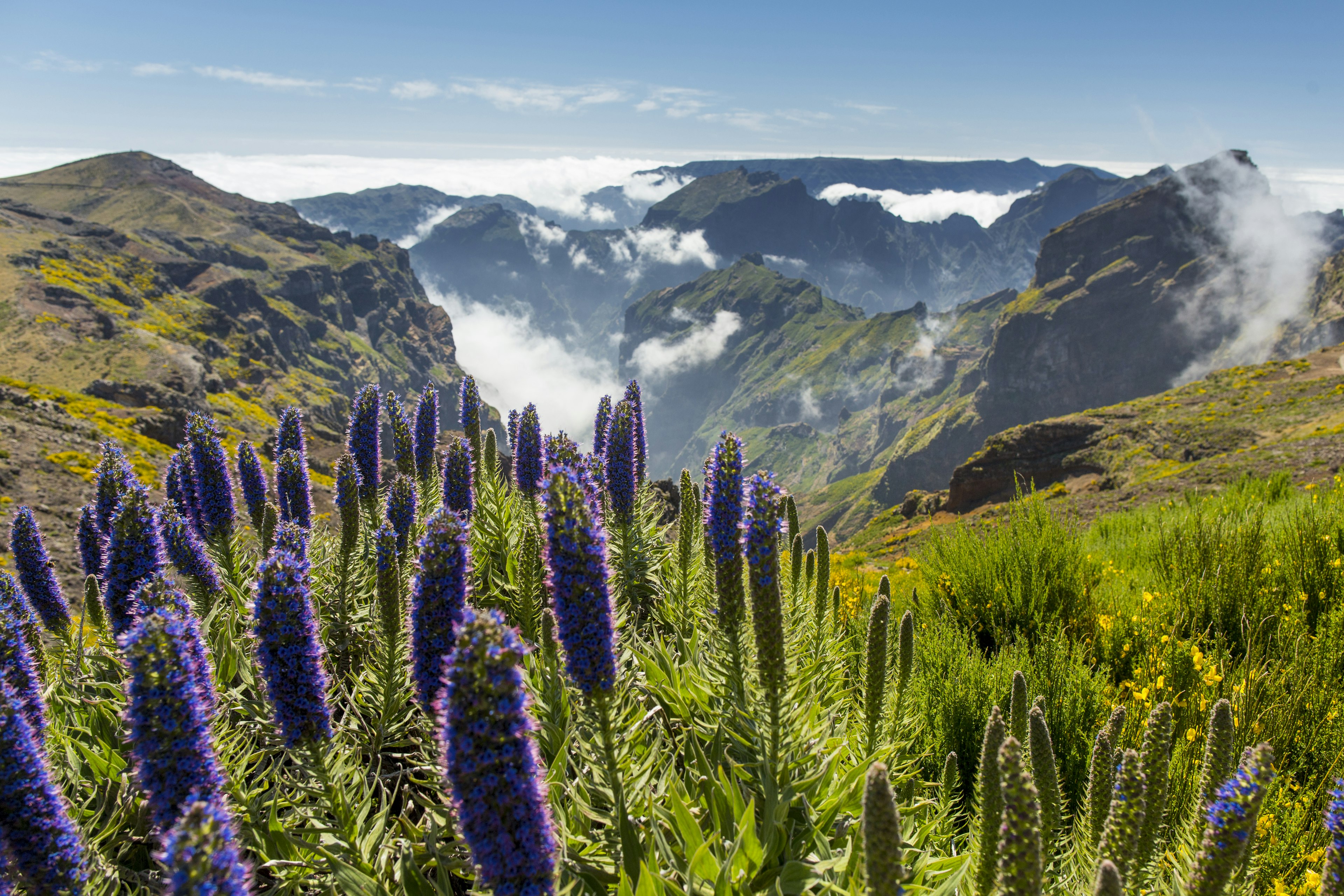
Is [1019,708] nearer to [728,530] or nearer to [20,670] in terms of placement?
[728,530]

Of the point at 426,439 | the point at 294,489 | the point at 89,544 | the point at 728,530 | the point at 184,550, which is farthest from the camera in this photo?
the point at 426,439

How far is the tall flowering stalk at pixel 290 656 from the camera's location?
4.21 metres

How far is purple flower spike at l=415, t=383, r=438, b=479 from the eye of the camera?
11719 mm

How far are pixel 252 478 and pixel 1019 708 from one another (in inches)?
392

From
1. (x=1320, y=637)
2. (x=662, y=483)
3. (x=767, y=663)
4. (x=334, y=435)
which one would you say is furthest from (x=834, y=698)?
(x=334, y=435)

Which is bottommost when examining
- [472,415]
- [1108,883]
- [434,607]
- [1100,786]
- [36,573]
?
[36,573]

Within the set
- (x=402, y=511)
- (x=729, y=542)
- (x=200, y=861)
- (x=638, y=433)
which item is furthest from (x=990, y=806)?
(x=638, y=433)

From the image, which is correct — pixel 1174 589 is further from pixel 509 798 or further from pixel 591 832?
pixel 509 798

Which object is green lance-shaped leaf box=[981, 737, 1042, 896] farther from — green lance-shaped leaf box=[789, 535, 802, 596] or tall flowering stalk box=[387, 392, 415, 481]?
tall flowering stalk box=[387, 392, 415, 481]

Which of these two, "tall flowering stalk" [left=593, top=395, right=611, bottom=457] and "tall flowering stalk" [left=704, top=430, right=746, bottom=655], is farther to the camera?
"tall flowering stalk" [left=593, top=395, right=611, bottom=457]

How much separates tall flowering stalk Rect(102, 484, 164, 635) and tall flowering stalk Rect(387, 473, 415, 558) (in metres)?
2.26

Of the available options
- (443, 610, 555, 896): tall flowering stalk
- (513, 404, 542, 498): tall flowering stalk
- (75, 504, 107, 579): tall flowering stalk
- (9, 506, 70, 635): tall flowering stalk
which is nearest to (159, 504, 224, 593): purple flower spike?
(75, 504, 107, 579): tall flowering stalk

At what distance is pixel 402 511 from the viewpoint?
7953 millimetres

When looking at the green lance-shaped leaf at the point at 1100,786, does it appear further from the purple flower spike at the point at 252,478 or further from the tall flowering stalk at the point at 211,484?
the purple flower spike at the point at 252,478
